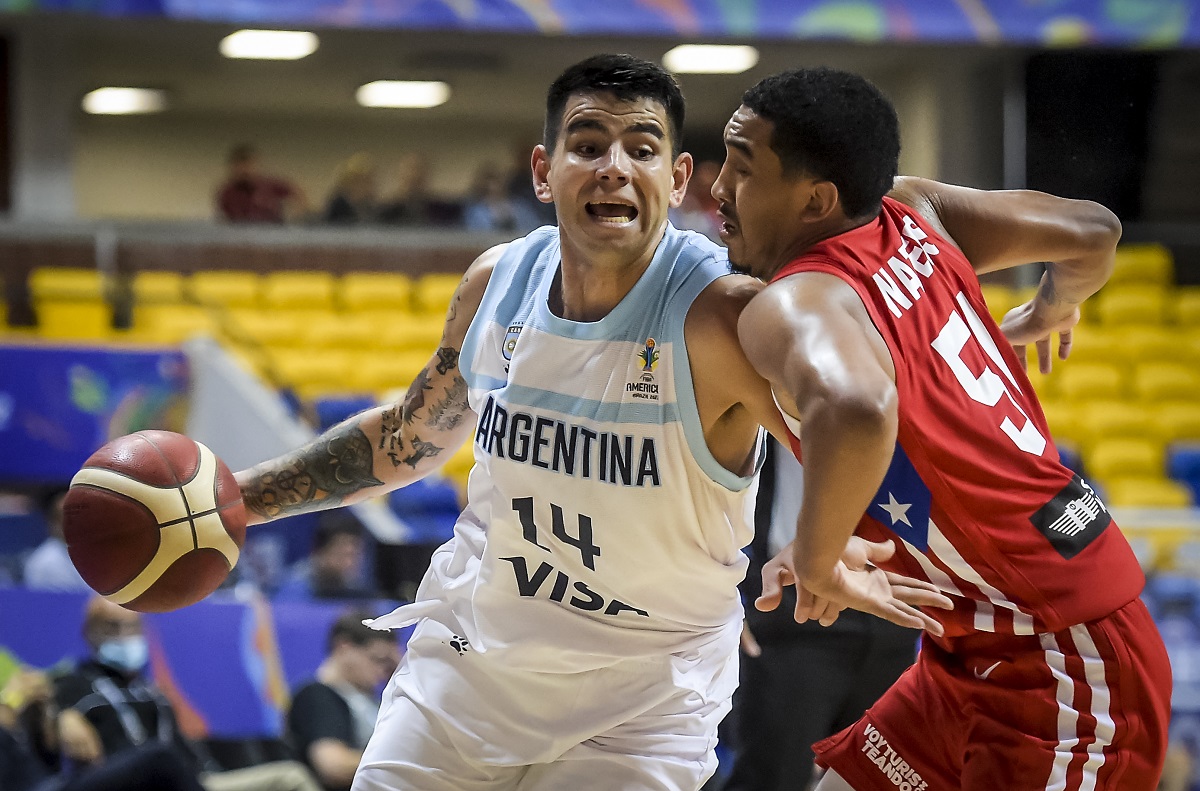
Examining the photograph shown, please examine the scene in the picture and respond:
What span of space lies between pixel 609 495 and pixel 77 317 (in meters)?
8.99

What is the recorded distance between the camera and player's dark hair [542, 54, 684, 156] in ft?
9.30

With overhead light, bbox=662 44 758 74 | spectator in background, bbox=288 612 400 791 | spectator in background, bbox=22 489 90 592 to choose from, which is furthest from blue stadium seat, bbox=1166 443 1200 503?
spectator in background, bbox=22 489 90 592

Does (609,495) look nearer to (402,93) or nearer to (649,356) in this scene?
(649,356)

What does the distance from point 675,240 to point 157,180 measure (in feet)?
47.6

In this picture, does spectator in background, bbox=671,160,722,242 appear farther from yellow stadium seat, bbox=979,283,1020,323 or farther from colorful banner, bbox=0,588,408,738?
colorful banner, bbox=0,588,408,738

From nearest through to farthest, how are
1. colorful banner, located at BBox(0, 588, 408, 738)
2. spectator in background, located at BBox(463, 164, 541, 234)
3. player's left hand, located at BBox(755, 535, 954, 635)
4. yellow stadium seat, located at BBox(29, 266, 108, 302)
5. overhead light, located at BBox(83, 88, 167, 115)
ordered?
player's left hand, located at BBox(755, 535, 954, 635), colorful banner, located at BBox(0, 588, 408, 738), yellow stadium seat, located at BBox(29, 266, 108, 302), spectator in background, located at BBox(463, 164, 541, 234), overhead light, located at BBox(83, 88, 167, 115)

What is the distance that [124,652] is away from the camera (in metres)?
5.70

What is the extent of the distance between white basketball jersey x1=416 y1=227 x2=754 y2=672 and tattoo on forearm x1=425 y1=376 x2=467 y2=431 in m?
0.30

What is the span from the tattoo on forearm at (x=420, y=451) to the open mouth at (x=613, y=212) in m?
0.78

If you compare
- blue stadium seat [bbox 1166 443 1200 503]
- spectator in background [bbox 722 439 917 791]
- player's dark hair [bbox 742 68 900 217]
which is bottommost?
blue stadium seat [bbox 1166 443 1200 503]

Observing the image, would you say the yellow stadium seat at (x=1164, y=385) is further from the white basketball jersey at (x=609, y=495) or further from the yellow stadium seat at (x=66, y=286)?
the white basketball jersey at (x=609, y=495)

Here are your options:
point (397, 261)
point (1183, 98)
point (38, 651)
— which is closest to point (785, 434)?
point (38, 651)

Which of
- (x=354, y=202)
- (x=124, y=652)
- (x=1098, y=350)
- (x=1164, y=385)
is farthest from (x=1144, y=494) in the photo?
(x=124, y=652)

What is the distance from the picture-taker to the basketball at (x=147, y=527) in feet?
9.81
